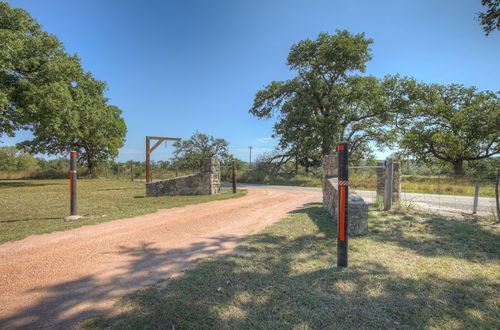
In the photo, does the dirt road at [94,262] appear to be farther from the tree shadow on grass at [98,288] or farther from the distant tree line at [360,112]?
the distant tree line at [360,112]

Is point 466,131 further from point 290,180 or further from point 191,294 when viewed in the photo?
point 191,294

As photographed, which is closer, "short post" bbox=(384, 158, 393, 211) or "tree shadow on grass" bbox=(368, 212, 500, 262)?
"tree shadow on grass" bbox=(368, 212, 500, 262)

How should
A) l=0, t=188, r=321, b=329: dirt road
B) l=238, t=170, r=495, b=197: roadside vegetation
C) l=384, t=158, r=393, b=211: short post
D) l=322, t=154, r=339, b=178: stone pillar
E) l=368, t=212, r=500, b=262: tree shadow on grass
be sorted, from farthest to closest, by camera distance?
l=238, t=170, r=495, b=197: roadside vegetation < l=322, t=154, r=339, b=178: stone pillar < l=384, t=158, r=393, b=211: short post < l=368, t=212, r=500, b=262: tree shadow on grass < l=0, t=188, r=321, b=329: dirt road

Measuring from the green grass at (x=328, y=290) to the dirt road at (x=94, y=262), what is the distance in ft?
1.01

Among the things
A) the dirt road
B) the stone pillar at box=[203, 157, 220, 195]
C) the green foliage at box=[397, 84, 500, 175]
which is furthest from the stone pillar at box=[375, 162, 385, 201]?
the green foliage at box=[397, 84, 500, 175]

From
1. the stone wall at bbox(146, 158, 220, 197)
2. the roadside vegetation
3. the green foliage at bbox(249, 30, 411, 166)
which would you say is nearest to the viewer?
the roadside vegetation

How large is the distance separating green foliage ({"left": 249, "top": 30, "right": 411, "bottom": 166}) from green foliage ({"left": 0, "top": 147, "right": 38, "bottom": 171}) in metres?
36.6

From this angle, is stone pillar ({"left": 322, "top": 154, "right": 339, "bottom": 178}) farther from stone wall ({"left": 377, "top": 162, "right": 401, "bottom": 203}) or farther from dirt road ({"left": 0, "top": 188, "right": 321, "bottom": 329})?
dirt road ({"left": 0, "top": 188, "right": 321, "bottom": 329})

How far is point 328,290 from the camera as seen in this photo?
2.19 m

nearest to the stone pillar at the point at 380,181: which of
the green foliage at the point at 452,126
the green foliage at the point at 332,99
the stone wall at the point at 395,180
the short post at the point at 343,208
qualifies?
the stone wall at the point at 395,180

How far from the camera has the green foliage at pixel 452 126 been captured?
18953 millimetres

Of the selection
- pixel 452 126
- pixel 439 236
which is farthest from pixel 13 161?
pixel 452 126

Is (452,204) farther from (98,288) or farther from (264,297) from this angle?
(98,288)

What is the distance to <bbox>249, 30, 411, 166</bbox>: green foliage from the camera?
17953mm
